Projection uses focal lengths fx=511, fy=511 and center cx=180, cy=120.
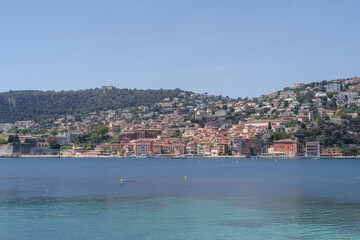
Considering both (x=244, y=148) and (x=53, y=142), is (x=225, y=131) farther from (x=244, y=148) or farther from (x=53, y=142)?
(x=53, y=142)

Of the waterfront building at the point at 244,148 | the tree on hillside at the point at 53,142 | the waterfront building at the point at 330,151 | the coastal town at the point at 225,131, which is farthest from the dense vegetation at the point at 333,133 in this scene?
the tree on hillside at the point at 53,142

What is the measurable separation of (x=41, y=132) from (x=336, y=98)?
8073 cm

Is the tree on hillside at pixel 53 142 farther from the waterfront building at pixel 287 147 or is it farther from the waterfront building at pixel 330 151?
the waterfront building at pixel 330 151

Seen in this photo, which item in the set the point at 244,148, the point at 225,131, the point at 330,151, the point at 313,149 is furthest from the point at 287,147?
the point at 225,131

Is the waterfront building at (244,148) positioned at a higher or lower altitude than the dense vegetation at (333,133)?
lower

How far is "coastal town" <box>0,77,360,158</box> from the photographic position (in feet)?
322

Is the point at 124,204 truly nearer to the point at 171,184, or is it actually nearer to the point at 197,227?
the point at 197,227

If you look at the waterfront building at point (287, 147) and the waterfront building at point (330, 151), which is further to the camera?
the waterfront building at point (287, 147)

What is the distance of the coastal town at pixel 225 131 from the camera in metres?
98.1

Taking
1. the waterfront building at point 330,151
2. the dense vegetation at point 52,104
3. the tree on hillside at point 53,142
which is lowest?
the waterfront building at point 330,151

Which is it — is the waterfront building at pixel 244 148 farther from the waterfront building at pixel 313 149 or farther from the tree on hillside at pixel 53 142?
the tree on hillside at pixel 53 142

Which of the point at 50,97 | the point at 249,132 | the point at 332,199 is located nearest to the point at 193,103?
the point at 50,97

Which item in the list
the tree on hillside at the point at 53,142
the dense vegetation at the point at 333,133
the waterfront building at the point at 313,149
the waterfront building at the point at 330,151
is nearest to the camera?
the waterfront building at the point at 313,149

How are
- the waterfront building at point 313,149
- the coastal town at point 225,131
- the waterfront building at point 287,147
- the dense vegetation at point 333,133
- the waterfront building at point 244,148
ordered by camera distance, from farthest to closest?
1. the waterfront building at point 244,148
2. the coastal town at point 225,131
3. the dense vegetation at point 333,133
4. the waterfront building at point 287,147
5. the waterfront building at point 313,149
